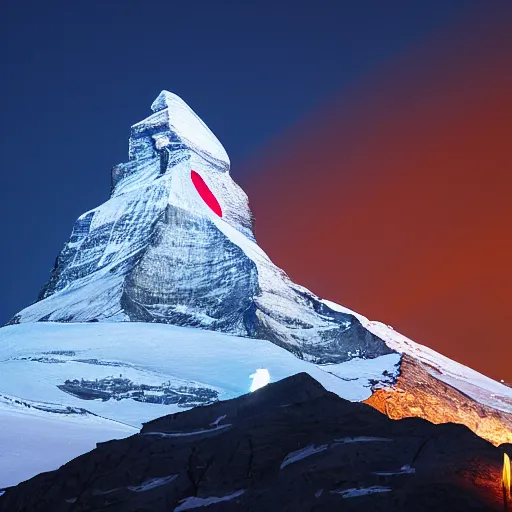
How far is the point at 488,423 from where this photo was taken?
80312mm

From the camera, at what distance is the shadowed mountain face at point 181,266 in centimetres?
10138

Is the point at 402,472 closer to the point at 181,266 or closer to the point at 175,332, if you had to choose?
the point at 175,332

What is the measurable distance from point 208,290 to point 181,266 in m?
6.38

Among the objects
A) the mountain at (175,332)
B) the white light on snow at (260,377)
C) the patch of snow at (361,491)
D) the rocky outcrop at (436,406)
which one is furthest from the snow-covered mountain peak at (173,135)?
the patch of snow at (361,491)

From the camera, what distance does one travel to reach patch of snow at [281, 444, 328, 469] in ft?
67.2

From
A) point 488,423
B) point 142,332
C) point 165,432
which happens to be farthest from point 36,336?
point 165,432

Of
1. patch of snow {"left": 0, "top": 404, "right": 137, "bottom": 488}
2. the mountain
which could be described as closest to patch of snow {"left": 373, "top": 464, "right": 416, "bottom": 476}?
patch of snow {"left": 0, "top": 404, "right": 137, "bottom": 488}

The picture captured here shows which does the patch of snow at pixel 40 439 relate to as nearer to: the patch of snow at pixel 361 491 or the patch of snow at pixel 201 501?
the patch of snow at pixel 201 501

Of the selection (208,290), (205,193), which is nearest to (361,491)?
(208,290)

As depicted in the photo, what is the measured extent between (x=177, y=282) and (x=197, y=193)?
2254 cm

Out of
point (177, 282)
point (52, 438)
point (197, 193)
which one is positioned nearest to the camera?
point (52, 438)

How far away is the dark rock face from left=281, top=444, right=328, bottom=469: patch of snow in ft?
0.13

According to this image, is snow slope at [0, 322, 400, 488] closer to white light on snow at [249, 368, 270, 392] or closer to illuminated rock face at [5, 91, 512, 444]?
white light on snow at [249, 368, 270, 392]

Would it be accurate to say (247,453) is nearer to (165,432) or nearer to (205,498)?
(205,498)
